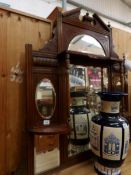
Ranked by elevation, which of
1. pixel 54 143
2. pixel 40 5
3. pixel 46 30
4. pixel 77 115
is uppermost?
pixel 40 5

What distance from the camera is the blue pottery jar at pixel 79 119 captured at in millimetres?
1306

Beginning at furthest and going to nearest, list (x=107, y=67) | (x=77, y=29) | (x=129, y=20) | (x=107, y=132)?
(x=129, y=20) → (x=107, y=67) → (x=77, y=29) → (x=107, y=132)

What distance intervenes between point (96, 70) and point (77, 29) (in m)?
0.34

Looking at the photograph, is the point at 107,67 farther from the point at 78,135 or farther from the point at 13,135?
the point at 13,135

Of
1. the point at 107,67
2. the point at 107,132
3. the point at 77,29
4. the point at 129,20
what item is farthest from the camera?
the point at 129,20

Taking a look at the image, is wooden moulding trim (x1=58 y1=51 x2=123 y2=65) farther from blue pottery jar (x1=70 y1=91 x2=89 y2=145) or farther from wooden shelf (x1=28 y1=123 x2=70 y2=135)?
wooden shelf (x1=28 y1=123 x2=70 y2=135)

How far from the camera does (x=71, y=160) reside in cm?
126

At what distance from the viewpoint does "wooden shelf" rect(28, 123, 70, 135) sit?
1058 mm

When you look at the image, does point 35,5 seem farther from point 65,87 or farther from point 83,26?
point 65,87

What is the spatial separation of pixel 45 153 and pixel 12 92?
0.44 meters

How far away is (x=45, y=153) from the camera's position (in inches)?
46.1

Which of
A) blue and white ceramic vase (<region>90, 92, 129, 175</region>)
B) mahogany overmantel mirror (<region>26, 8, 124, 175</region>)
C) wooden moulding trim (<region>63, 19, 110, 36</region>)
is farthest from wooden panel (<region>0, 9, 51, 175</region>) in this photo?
blue and white ceramic vase (<region>90, 92, 129, 175</region>)

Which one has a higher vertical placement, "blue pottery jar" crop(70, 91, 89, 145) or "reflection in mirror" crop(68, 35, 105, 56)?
"reflection in mirror" crop(68, 35, 105, 56)

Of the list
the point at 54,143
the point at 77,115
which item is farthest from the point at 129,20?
the point at 54,143
